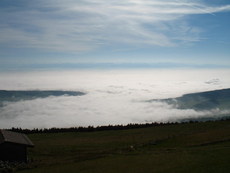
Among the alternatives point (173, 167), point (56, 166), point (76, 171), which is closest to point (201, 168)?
point (173, 167)

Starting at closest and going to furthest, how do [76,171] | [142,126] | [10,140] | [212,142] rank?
[76,171]
[10,140]
[212,142]
[142,126]

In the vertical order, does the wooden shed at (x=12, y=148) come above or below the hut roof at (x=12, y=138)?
below

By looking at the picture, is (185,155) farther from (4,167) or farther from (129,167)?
(4,167)

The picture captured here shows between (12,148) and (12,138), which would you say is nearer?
(12,148)

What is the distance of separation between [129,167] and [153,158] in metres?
6.39

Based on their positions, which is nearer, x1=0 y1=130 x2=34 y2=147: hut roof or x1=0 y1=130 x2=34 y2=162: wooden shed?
x1=0 y1=130 x2=34 y2=162: wooden shed

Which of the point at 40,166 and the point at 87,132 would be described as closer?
the point at 40,166

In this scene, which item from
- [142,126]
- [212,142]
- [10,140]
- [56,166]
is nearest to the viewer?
[56,166]

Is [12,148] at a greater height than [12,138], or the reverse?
[12,138]

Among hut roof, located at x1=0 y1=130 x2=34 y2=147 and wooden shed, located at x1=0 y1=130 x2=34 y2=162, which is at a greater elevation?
hut roof, located at x1=0 y1=130 x2=34 y2=147

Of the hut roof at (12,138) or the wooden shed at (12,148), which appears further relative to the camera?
the hut roof at (12,138)

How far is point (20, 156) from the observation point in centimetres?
5269

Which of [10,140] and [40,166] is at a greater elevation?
[10,140]

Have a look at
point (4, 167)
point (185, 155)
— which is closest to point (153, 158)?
point (185, 155)
